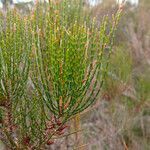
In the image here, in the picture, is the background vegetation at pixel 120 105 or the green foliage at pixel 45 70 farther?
the background vegetation at pixel 120 105

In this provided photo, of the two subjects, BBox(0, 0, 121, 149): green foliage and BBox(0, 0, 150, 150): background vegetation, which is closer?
BBox(0, 0, 121, 149): green foliage

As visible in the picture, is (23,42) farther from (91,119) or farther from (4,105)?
(91,119)

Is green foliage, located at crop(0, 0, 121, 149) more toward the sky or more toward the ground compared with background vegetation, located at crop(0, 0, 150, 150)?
more toward the sky

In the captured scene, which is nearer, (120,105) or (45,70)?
(45,70)

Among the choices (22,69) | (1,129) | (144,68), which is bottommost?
(144,68)

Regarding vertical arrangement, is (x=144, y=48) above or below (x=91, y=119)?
above

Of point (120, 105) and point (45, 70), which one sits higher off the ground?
point (45, 70)

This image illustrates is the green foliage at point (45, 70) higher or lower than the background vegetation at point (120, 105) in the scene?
higher

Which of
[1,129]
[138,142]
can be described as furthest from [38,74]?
[138,142]
